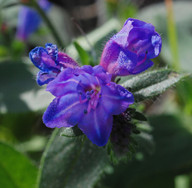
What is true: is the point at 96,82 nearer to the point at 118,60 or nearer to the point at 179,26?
the point at 118,60

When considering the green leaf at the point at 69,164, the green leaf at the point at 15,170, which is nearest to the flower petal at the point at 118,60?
the green leaf at the point at 69,164

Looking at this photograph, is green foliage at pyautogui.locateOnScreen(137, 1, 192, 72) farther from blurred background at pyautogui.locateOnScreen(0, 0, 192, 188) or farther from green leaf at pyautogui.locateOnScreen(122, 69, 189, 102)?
green leaf at pyautogui.locateOnScreen(122, 69, 189, 102)

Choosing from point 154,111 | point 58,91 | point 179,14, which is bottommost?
point 154,111

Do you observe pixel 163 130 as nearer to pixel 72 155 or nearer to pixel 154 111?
pixel 154 111

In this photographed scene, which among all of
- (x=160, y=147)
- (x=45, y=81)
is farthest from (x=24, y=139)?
(x=45, y=81)

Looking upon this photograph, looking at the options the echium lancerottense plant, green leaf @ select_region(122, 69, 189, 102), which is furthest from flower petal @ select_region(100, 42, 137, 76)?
green leaf @ select_region(122, 69, 189, 102)

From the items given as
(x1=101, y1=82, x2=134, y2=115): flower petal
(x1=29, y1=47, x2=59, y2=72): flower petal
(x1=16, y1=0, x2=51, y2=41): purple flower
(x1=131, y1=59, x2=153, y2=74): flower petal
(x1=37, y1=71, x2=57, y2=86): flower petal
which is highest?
(x1=29, y1=47, x2=59, y2=72): flower petal
